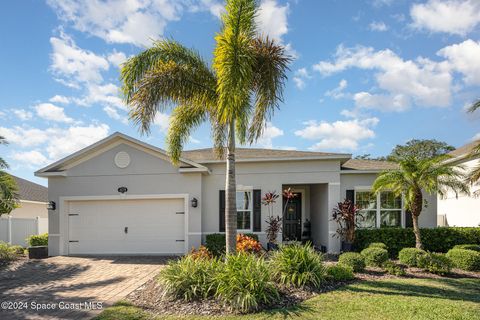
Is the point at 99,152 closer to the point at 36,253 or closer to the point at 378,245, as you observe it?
the point at 36,253

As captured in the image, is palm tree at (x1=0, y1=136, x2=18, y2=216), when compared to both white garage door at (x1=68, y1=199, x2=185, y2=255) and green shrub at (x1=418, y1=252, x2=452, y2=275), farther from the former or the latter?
green shrub at (x1=418, y1=252, x2=452, y2=275)

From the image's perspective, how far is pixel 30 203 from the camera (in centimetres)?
2123

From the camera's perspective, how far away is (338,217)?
12953 mm

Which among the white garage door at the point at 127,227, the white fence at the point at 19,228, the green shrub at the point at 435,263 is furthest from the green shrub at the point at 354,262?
the white fence at the point at 19,228

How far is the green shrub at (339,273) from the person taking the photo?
866 cm

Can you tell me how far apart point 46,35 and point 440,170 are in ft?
44.8

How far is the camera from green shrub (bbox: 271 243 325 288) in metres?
7.88

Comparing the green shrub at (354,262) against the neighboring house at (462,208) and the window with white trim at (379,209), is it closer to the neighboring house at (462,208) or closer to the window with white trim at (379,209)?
the window with white trim at (379,209)

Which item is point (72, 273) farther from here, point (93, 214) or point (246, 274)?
point (246, 274)

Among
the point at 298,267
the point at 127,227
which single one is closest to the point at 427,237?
the point at 298,267

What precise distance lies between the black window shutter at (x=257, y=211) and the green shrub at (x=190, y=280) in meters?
5.59

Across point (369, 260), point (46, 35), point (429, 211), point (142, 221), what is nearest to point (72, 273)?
point (142, 221)

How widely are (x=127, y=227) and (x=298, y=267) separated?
8345 mm

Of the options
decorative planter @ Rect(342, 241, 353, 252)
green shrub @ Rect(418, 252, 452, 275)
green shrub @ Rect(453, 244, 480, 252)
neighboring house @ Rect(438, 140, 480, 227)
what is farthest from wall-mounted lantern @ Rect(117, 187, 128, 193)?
neighboring house @ Rect(438, 140, 480, 227)
